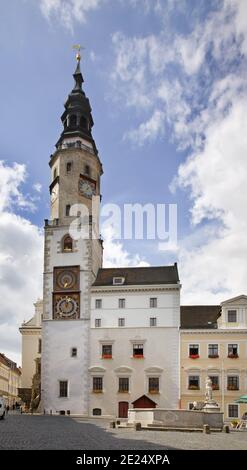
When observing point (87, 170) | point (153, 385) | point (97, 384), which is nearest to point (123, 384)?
point (97, 384)

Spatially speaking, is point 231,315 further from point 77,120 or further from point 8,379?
point 8,379

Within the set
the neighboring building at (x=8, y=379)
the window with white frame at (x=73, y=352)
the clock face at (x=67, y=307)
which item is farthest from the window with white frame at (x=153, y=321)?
the neighboring building at (x=8, y=379)

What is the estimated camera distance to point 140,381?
56.5 m

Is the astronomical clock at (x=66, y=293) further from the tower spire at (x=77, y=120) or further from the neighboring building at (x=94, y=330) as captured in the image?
the tower spire at (x=77, y=120)

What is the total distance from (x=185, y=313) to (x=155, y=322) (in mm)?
4034

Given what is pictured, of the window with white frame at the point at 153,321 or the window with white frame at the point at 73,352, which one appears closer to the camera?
the window with white frame at the point at 153,321

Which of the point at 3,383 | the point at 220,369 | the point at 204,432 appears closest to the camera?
the point at 204,432

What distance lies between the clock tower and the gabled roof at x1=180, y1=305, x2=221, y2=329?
993 cm

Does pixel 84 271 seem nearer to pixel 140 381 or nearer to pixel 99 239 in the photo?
pixel 99 239

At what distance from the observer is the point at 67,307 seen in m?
59.8

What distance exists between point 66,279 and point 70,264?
1.63 meters

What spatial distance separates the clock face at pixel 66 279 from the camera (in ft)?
198
